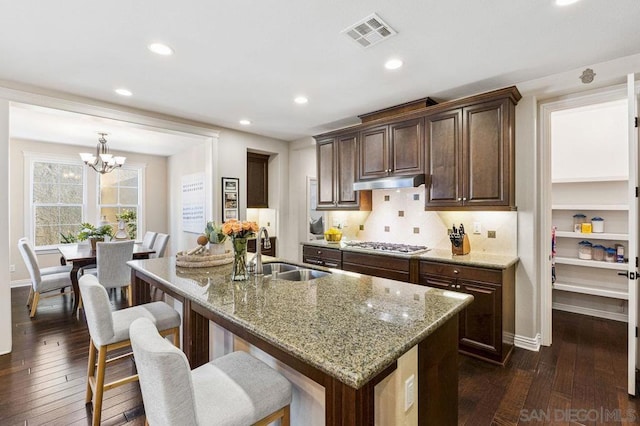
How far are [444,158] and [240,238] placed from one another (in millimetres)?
2332

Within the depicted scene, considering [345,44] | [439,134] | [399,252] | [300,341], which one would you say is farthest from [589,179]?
[300,341]

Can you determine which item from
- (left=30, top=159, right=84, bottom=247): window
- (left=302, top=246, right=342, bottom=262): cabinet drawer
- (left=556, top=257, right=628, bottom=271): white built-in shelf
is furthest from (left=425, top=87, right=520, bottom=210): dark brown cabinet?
(left=30, top=159, right=84, bottom=247): window

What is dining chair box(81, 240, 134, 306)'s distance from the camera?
12.6 feet

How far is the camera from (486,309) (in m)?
2.73

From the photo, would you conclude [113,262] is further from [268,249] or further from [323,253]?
[323,253]

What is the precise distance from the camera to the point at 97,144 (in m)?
5.66

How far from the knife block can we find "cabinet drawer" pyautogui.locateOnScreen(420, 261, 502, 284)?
0.33 m

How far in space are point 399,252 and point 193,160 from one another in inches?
166

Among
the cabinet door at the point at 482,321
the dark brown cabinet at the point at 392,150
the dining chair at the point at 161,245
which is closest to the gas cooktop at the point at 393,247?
the cabinet door at the point at 482,321

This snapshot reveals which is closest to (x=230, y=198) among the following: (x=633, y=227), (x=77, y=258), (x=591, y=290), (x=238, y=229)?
(x=77, y=258)

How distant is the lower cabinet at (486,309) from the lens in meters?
2.68

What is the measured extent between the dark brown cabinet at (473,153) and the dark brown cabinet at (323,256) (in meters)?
1.30

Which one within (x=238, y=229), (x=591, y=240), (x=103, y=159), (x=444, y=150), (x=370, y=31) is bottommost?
(x=591, y=240)

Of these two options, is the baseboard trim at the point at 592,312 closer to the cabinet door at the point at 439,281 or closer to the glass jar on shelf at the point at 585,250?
the glass jar on shelf at the point at 585,250
